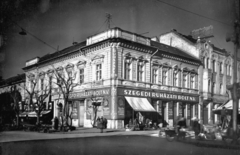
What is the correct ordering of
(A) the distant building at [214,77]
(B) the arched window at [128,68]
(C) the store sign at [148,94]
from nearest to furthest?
(A) the distant building at [214,77], (C) the store sign at [148,94], (B) the arched window at [128,68]

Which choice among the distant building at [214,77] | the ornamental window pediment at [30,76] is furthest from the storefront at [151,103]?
the distant building at [214,77]

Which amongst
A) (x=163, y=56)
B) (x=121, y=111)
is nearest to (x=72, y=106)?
(x=121, y=111)

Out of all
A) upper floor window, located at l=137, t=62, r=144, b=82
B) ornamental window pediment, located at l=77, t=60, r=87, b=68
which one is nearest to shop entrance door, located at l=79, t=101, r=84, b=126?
ornamental window pediment, located at l=77, t=60, r=87, b=68

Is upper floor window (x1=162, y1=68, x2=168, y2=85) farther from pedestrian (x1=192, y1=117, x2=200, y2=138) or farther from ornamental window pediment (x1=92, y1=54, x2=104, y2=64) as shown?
pedestrian (x1=192, y1=117, x2=200, y2=138)

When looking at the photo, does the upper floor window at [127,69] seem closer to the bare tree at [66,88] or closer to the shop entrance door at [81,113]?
the bare tree at [66,88]

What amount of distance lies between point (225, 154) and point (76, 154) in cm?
530

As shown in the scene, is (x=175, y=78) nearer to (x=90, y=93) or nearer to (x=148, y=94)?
(x=148, y=94)

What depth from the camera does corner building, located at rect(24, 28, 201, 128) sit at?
86.2 ft

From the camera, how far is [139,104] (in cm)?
2681

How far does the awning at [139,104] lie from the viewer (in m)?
26.1

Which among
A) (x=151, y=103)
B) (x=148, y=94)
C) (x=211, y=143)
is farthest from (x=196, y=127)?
(x=151, y=103)

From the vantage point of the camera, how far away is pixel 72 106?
30.7 metres

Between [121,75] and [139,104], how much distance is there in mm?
3451

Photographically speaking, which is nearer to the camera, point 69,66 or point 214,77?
point 214,77
